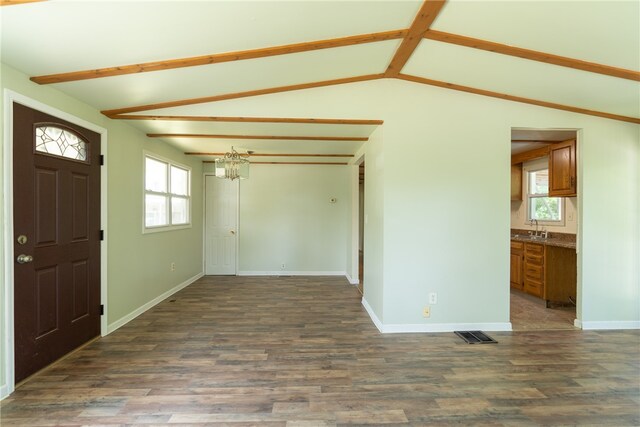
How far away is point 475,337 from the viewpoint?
307 cm

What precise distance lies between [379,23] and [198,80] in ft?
5.20

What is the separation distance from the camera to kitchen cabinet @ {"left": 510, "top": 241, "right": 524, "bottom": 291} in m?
4.66

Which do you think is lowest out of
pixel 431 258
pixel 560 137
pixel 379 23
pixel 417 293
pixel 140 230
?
pixel 417 293

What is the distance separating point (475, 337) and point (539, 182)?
3612mm

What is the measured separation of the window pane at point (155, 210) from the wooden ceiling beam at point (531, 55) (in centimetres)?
386

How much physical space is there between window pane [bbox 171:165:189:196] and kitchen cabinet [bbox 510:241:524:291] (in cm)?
572

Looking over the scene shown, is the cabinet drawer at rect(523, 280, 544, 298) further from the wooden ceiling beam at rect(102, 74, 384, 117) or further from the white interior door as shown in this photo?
the white interior door

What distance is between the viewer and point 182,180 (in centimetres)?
520

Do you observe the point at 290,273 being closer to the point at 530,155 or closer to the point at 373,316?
the point at 373,316

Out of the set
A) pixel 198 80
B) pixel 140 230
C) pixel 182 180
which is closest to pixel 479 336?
pixel 198 80

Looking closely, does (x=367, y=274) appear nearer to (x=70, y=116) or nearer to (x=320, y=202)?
(x=320, y=202)

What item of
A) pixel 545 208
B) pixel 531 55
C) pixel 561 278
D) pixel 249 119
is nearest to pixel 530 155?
pixel 545 208

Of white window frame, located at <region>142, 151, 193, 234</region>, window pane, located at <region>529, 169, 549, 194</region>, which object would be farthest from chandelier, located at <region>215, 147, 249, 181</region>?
window pane, located at <region>529, 169, 549, 194</region>

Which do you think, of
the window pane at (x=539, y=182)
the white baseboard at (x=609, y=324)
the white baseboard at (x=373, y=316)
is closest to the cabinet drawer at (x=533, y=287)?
the white baseboard at (x=609, y=324)
